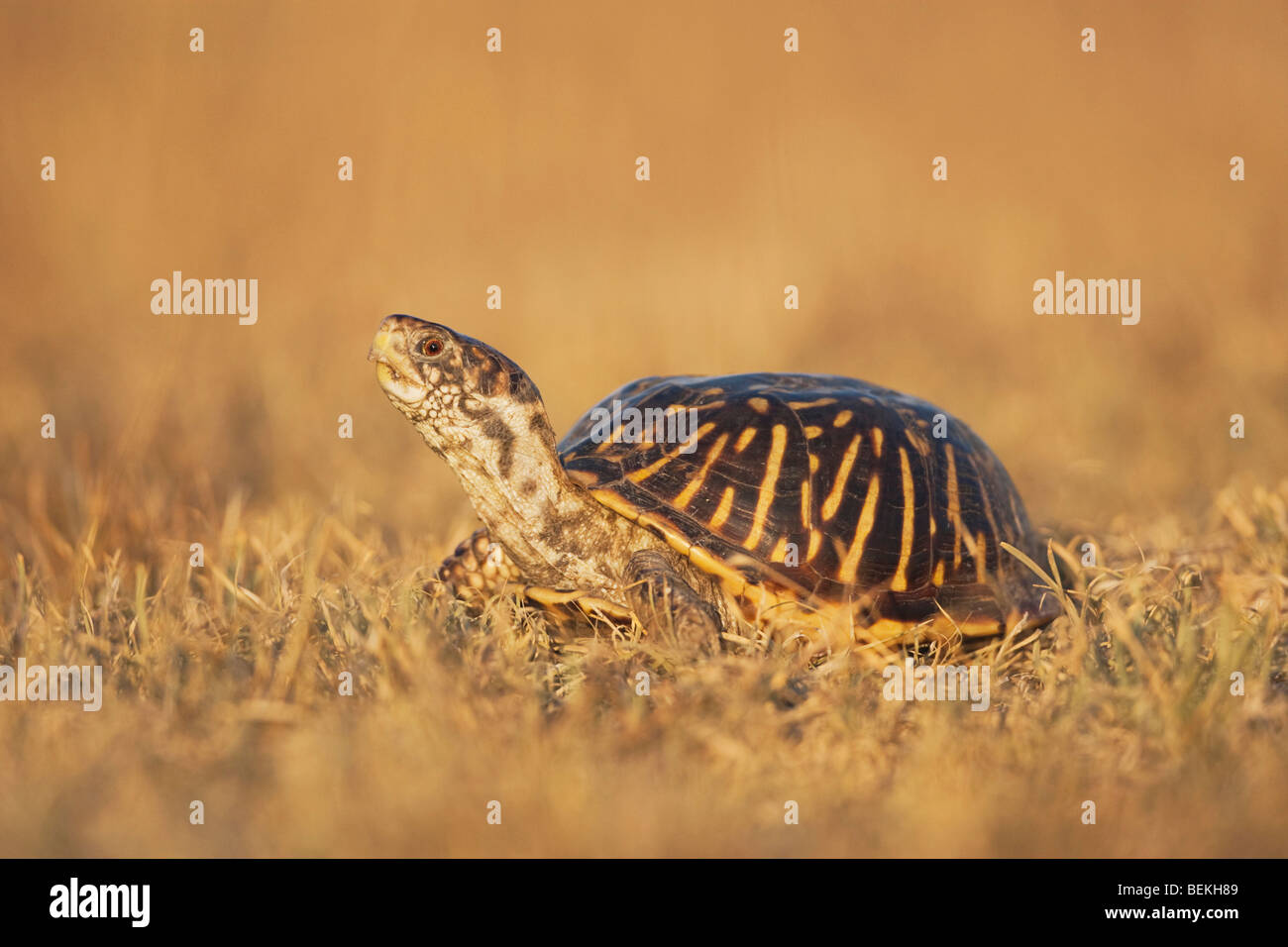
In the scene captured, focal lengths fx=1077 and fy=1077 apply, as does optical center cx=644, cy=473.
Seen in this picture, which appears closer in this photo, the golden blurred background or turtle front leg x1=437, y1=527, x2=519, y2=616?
turtle front leg x1=437, y1=527, x2=519, y2=616

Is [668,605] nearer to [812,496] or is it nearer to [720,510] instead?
[720,510]

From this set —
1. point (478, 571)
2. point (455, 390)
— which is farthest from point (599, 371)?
point (455, 390)

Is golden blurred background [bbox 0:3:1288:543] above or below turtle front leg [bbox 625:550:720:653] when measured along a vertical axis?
above

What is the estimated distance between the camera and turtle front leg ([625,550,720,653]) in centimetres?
366

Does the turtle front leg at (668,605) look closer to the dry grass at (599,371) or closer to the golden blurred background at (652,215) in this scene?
the dry grass at (599,371)

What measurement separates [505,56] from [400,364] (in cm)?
776

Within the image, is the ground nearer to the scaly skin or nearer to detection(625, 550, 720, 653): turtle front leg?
detection(625, 550, 720, 653): turtle front leg

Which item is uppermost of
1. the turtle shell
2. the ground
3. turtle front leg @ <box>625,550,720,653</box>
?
the turtle shell

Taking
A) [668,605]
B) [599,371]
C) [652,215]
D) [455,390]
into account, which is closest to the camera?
[668,605]

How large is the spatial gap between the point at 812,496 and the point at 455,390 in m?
1.42

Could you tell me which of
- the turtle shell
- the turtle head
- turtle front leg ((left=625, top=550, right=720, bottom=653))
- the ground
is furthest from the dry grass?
the turtle head

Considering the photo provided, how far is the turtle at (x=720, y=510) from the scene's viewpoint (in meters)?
3.96

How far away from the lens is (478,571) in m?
4.54

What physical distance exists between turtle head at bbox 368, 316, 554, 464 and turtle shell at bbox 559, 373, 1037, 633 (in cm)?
35
